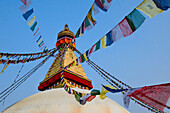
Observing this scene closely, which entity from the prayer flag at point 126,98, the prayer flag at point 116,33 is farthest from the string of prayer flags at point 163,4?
the prayer flag at point 126,98

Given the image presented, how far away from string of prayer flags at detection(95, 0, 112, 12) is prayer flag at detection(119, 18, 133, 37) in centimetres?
58

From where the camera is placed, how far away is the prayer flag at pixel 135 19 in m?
2.48

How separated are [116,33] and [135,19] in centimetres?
49

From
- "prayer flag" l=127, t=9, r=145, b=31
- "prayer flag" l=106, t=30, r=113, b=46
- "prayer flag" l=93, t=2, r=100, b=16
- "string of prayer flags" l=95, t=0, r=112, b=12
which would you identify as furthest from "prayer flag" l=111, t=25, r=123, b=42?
"prayer flag" l=93, t=2, r=100, b=16

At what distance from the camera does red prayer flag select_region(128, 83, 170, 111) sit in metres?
2.17

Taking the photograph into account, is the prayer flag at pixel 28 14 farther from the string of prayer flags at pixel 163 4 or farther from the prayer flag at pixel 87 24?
the string of prayer flags at pixel 163 4

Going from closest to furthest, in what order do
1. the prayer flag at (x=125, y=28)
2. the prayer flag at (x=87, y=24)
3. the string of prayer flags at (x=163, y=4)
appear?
the string of prayer flags at (x=163, y=4), the prayer flag at (x=125, y=28), the prayer flag at (x=87, y=24)

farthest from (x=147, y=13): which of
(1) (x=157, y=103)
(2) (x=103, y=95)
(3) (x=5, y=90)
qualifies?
(3) (x=5, y=90)

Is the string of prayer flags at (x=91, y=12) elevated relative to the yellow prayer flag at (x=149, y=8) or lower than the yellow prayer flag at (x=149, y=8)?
elevated

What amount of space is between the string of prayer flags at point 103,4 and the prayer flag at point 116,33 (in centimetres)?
55

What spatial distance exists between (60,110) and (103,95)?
194cm

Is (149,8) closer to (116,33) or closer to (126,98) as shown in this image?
(116,33)

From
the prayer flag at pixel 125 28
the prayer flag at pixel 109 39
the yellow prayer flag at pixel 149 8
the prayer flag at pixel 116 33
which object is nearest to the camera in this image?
the yellow prayer flag at pixel 149 8

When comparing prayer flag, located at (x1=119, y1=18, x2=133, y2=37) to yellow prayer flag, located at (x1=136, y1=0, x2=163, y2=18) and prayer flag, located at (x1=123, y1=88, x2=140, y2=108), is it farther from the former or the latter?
Result: prayer flag, located at (x1=123, y1=88, x2=140, y2=108)
